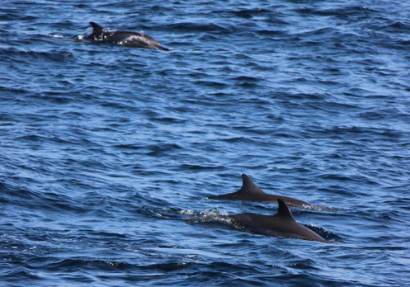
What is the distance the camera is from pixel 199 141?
20.8m

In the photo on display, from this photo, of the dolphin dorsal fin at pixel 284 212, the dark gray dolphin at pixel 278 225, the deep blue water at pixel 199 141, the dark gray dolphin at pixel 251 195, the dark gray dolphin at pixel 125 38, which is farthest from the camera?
the dark gray dolphin at pixel 125 38

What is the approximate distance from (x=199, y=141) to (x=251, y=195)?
411 cm

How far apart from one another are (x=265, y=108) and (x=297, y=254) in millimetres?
11125

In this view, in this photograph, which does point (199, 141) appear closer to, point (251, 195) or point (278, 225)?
point (251, 195)

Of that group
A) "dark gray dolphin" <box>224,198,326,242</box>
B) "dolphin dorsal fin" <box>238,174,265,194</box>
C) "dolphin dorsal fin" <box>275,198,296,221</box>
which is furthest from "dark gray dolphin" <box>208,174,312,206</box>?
"dolphin dorsal fin" <box>275,198,296,221</box>

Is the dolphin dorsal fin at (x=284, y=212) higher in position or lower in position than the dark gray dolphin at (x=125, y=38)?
lower

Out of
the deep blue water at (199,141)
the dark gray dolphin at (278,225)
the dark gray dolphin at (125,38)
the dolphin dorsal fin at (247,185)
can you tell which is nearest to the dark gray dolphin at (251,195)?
the dolphin dorsal fin at (247,185)

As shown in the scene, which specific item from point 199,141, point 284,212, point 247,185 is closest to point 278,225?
point 284,212

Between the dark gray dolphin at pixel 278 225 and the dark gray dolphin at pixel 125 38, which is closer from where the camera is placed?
the dark gray dolphin at pixel 278 225

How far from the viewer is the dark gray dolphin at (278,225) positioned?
14.7m

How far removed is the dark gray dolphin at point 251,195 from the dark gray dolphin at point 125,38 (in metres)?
13.6

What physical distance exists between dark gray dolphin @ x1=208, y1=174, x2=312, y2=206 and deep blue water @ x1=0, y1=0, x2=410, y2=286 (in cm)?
21

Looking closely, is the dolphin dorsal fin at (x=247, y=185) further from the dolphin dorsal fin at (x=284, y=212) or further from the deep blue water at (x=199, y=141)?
the dolphin dorsal fin at (x=284, y=212)

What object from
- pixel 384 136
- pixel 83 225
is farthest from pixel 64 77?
pixel 83 225
